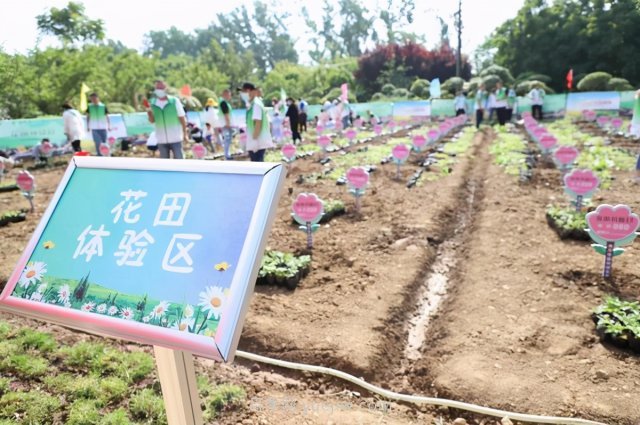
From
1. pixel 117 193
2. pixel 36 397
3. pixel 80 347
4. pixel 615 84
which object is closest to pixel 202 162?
pixel 117 193

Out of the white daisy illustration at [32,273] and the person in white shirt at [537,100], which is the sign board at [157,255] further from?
the person in white shirt at [537,100]

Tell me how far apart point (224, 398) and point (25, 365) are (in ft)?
4.48

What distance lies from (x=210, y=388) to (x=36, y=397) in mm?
970

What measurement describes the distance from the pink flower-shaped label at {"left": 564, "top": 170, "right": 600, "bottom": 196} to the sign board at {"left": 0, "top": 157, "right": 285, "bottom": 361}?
170 inches

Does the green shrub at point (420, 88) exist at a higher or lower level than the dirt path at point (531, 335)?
higher

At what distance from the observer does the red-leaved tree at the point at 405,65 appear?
28.8 metres

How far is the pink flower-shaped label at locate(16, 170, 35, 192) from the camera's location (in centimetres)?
653

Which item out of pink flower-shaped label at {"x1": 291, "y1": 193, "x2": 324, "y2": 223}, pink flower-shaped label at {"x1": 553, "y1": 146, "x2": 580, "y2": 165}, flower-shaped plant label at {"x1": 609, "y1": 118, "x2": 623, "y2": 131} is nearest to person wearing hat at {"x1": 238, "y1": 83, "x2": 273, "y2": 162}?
pink flower-shaped label at {"x1": 291, "y1": 193, "x2": 324, "y2": 223}

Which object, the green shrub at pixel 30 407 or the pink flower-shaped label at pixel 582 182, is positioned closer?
the green shrub at pixel 30 407

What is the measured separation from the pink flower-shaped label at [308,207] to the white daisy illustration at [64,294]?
2.94 metres

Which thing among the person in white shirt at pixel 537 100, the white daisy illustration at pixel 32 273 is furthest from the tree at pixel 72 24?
the white daisy illustration at pixel 32 273

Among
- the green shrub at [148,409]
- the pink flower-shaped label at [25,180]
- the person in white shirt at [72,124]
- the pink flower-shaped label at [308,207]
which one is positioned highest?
the person in white shirt at [72,124]

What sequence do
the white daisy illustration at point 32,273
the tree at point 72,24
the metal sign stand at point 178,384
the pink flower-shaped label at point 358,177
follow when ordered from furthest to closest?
the tree at point 72,24 < the pink flower-shaped label at point 358,177 < the white daisy illustration at point 32,273 < the metal sign stand at point 178,384

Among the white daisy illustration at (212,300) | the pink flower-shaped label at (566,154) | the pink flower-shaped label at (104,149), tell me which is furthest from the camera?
the pink flower-shaped label at (104,149)
